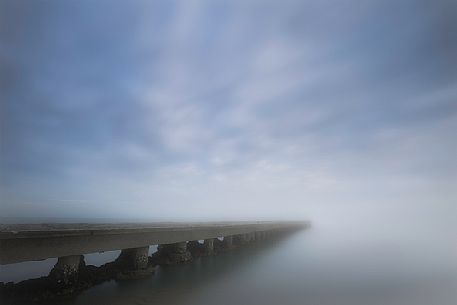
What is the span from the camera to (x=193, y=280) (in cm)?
1695

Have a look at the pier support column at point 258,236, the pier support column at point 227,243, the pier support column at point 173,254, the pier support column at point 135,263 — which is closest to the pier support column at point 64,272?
the pier support column at point 135,263

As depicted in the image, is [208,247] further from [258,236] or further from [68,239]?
[258,236]

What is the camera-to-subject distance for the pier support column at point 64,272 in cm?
1298

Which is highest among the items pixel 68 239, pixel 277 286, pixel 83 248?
pixel 68 239

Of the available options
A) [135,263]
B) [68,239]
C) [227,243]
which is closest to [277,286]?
[135,263]

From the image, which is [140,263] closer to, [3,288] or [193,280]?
[193,280]

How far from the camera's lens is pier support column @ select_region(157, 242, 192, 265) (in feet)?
72.3

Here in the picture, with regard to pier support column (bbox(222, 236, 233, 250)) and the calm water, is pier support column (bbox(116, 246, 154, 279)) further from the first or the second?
pier support column (bbox(222, 236, 233, 250))

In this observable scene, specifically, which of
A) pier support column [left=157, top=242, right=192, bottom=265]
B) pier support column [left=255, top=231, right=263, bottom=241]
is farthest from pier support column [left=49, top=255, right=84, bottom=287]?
pier support column [left=255, top=231, right=263, bottom=241]

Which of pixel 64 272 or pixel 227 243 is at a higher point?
pixel 64 272

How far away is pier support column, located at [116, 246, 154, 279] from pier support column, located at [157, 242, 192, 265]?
3.96 metres

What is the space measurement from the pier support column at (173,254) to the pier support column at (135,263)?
13.0 ft

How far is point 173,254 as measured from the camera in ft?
73.6

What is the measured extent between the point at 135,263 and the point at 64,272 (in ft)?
16.3
